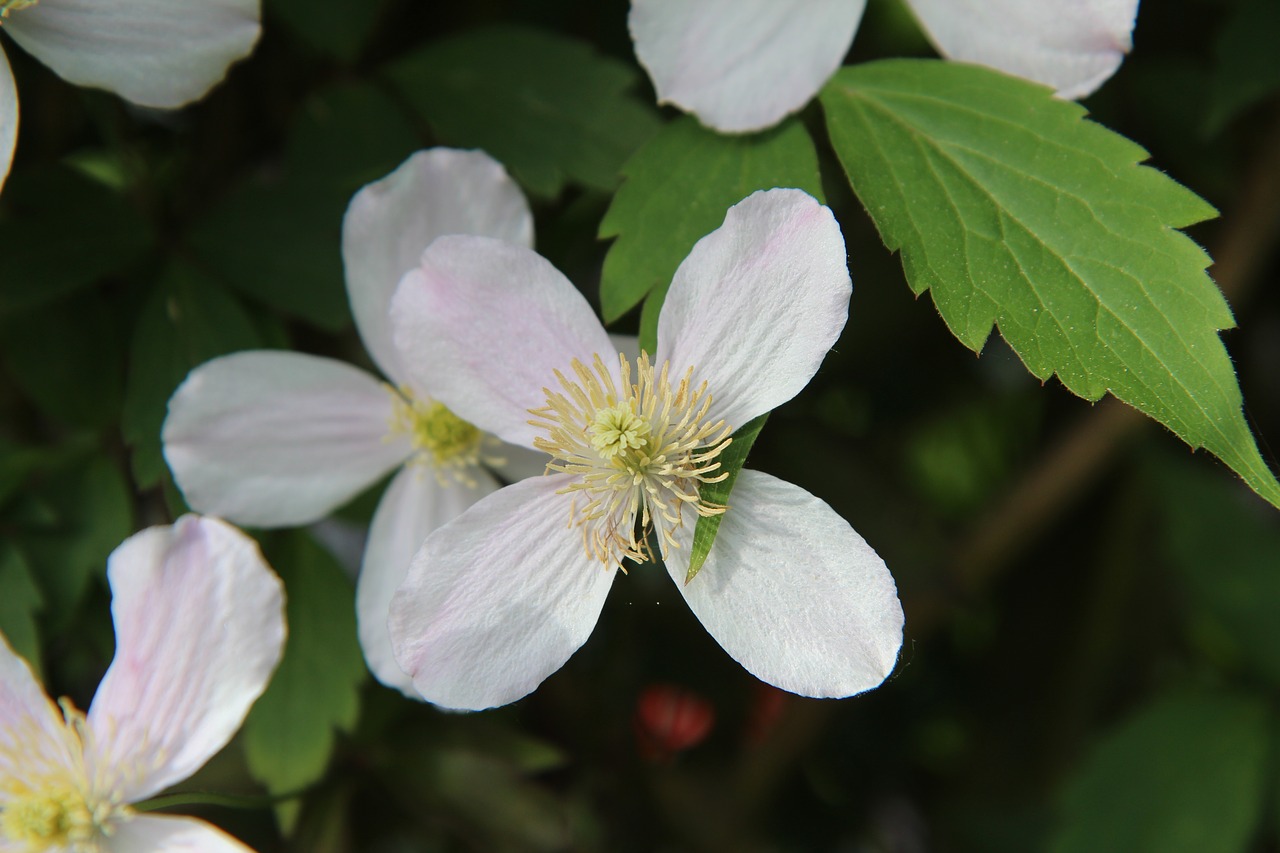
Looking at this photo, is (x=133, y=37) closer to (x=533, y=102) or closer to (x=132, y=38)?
(x=132, y=38)

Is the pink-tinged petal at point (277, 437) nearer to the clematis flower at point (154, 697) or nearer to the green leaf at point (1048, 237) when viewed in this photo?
the clematis flower at point (154, 697)

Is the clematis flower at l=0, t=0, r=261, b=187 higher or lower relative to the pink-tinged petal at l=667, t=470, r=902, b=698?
higher

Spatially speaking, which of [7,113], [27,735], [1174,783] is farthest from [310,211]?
[1174,783]

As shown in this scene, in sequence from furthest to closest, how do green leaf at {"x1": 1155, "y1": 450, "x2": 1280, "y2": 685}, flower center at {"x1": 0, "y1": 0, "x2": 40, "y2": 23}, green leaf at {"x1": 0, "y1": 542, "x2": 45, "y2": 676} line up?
green leaf at {"x1": 1155, "y1": 450, "x2": 1280, "y2": 685} < green leaf at {"x1": 0, "y1": 542, "x2": 45, "y2": 676} < flower center at {"x1": 0, "y1": 0, "x2": 40, "y2": 23}

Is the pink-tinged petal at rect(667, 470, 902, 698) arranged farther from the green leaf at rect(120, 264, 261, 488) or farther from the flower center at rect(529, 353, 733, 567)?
the green leaf at rect(120, 264, 261, 488)

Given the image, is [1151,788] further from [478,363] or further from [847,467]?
[478,363]

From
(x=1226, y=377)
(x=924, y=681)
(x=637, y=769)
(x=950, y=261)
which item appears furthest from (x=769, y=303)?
(x=924, y=681)

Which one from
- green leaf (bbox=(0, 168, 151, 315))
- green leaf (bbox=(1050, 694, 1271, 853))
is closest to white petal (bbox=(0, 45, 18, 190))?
green leaf (bbox=(0, 168, 151, 315))
